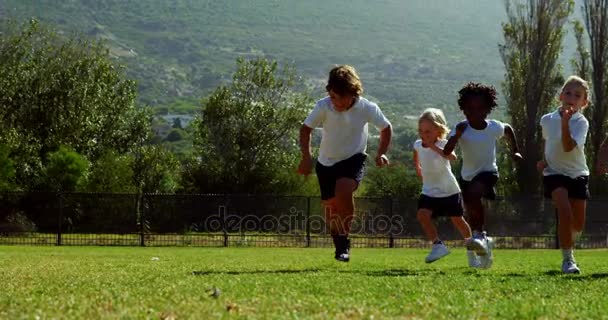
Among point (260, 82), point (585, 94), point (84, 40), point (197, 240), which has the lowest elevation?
point (197, 240)

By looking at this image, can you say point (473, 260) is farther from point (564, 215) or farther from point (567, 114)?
point (567, 114)

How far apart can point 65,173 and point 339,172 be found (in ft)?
108

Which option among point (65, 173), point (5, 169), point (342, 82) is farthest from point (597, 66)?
point (342, 82)

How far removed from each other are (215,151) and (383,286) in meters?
40.5

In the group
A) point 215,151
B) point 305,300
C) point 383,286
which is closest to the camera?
point 305,300

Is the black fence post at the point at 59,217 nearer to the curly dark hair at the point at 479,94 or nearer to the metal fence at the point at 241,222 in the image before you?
the metal fence at the point at 241,222

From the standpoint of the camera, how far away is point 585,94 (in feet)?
29.3

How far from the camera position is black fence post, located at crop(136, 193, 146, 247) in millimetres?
27364

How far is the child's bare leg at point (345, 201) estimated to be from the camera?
29.3 ft

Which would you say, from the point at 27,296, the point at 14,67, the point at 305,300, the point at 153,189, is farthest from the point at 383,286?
the point at 153,189

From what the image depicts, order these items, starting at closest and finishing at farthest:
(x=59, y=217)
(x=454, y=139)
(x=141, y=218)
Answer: (x=454, y=139) < (x=59, y=217) < (x=141, y=218)

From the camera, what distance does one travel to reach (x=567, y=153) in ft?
28.7

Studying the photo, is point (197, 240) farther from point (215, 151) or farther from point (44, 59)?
point (44, 59)

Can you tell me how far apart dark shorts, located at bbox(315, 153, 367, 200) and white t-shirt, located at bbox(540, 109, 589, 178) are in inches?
68.7
